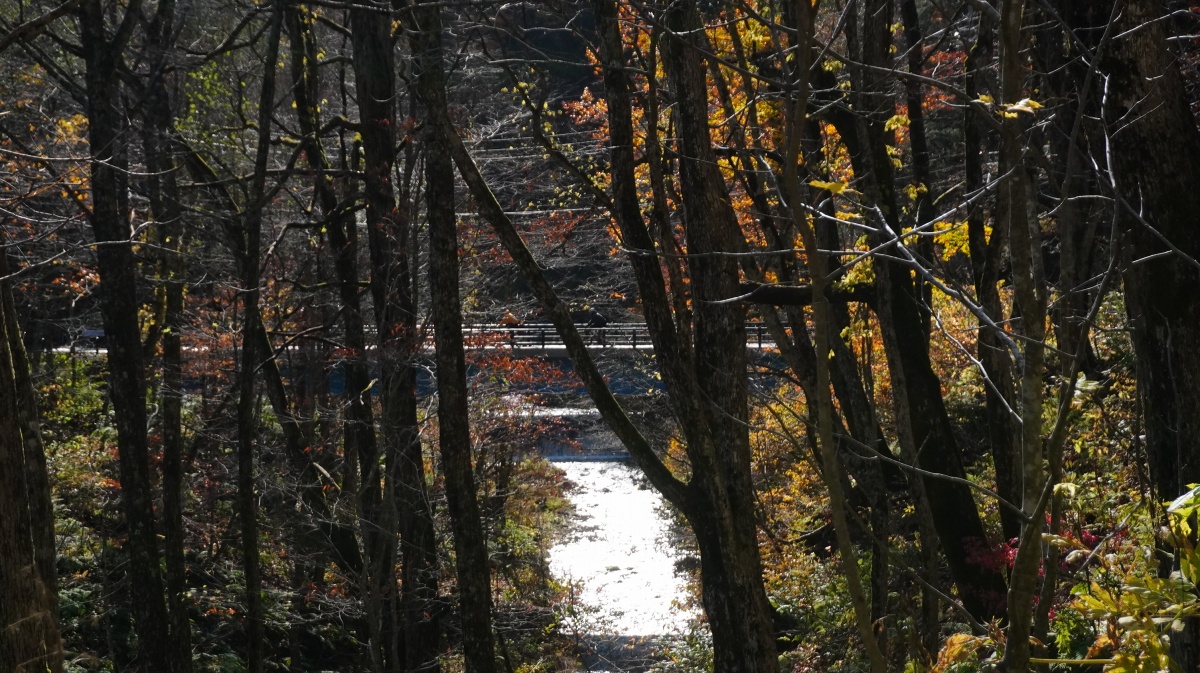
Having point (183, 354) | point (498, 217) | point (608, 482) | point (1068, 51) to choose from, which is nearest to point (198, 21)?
point (183, 354)

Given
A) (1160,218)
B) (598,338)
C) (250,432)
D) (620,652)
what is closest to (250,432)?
(250,432)

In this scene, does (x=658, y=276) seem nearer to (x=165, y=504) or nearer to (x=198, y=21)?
(x=165, y=504)

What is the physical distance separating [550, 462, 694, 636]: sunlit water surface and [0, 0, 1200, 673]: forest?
648mm

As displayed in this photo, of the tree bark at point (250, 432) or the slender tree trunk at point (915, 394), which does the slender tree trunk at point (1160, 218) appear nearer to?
the slender tree trunk at point (915, 394)

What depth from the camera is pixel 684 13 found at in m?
7.71

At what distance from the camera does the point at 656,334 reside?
28.0 feet

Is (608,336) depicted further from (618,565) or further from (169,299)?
(169,299)

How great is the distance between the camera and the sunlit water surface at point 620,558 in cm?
1753

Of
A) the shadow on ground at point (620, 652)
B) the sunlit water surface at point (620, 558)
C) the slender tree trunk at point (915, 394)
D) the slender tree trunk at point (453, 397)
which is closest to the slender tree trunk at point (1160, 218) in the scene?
the slender tree trunk at point (915, 394)

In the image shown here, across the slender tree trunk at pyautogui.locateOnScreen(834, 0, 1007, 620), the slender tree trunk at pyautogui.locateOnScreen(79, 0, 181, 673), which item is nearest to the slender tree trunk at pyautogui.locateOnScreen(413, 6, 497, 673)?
the slender tree trunk at pyautogui.locateOnScreen(79, 0, 181, 673)

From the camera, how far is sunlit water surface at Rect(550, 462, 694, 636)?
1753 centimetres

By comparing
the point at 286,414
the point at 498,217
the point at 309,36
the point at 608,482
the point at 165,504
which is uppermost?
the point at 309,36

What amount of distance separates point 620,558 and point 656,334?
549 inches

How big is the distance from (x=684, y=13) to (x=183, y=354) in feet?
37.6
